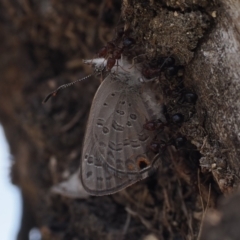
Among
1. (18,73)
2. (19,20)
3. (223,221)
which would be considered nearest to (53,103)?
(18,73)

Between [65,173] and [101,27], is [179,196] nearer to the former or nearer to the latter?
[65,173]

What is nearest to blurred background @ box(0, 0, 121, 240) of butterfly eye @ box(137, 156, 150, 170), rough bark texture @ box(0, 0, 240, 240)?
rough bark texture @ box(0, 0, 240, 240)

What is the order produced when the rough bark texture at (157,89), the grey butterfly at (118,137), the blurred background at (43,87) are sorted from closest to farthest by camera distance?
the rough bark texture at (157,89) → the grey butterfly at (118,137) → the blurred background at (43,87)

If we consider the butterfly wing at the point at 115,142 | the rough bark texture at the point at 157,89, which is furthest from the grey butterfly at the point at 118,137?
the rough bark texture at the point at 157,89

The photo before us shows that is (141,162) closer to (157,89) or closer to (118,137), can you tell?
(118,137)

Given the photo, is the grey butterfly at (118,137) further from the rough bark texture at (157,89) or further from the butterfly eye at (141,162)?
the rough bark texture at (157,89)

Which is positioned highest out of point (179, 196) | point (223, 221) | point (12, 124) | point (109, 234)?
point (223, 221)

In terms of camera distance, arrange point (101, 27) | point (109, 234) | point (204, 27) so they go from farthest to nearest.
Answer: point (101, 27), point (109, 234), point (204, 27)
